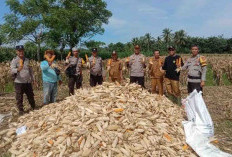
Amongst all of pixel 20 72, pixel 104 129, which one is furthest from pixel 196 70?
pixel 20 72

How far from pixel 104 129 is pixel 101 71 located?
367 centimetres

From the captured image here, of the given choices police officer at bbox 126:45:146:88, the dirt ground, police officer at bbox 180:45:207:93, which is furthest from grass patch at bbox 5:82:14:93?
police officer at bbox 180:45:207:93

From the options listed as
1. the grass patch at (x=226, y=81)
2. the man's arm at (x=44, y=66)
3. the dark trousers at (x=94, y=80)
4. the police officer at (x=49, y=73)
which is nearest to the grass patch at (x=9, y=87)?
the dark trousers at (x=94, y=80)

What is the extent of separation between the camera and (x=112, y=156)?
12.7ft

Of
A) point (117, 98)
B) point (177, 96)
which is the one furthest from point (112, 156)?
point (177, 96)

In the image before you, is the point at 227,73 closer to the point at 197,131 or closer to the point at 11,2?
the point at 197,131

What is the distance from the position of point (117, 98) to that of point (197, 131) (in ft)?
5.72

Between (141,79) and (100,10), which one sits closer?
(141,79)

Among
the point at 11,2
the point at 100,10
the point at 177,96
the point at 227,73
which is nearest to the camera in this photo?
the point at 177,96

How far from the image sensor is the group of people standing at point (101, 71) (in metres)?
6.50

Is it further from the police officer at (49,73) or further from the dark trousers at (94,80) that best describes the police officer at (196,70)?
the police officer at (49,73)

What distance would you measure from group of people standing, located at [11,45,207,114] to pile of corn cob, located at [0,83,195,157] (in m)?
1.22

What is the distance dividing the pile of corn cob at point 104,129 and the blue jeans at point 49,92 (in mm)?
1072

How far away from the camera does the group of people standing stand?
6496 mm
